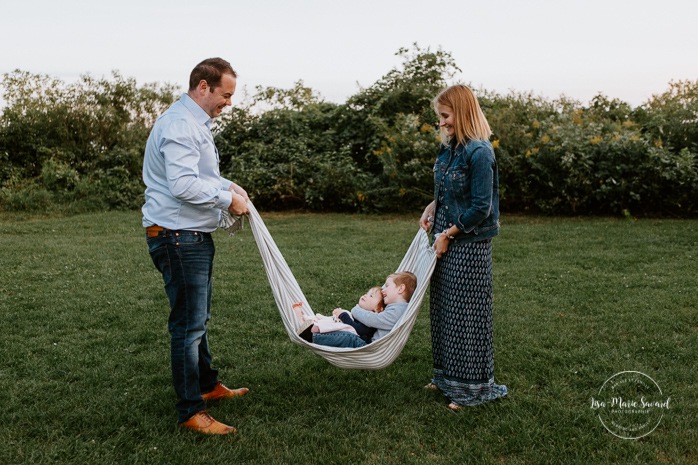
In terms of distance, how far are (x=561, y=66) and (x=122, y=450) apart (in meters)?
11.1

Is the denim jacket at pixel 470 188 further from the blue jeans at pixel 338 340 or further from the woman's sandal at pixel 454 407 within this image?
the woman's sandal at pixel 454 407

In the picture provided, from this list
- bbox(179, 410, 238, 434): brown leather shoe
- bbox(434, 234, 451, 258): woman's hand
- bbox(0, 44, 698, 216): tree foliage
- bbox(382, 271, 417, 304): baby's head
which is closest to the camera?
bbox(179, 410, 238, 434): brown leather shoe

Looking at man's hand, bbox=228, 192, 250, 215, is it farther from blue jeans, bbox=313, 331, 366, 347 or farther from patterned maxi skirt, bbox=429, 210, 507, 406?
patterned maxi skirt, bbox=429, 210, 507, 406

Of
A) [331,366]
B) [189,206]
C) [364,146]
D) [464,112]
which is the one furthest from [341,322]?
[364,146]

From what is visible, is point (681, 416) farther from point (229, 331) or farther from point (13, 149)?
point (13, 149)

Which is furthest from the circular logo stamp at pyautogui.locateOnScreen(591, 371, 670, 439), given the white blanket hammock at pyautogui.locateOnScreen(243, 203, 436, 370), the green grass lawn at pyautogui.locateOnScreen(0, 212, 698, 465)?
the white blanket hammock at pyautogui.locateOnScreen(243, 203, 436, 370)

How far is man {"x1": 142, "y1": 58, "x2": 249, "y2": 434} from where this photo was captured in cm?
295

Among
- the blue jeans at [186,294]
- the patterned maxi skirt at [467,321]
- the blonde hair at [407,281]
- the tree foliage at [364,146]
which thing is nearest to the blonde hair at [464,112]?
the patterned maxi skirt at [467,321]

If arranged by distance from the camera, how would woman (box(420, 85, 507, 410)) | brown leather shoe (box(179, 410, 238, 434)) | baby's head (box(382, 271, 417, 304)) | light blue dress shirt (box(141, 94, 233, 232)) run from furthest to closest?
baby's head (box(382, 271, 417, 304)) < woman (box(420, 85, 507, 410)) < brown leather shoe (box(179, 410, 238, 434)) < light blue dress shirt (box(141, 94, 233, 232))

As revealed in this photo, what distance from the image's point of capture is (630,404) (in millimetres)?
3535

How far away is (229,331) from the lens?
16.0ft

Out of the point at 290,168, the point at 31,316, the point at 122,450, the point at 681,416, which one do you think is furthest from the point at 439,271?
the point at 290,168

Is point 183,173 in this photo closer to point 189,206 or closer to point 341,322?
point 189,206

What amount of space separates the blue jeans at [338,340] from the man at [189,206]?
26.8 inches
